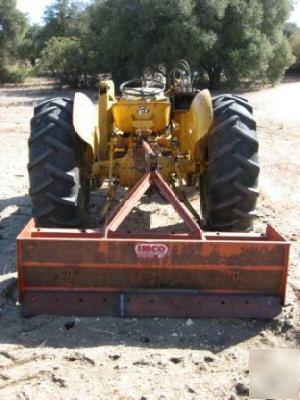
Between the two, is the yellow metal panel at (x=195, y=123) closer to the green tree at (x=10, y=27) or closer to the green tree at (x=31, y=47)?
the green tree at (x=31, y=47)

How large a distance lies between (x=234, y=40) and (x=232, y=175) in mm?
17790

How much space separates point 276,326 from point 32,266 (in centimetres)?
168

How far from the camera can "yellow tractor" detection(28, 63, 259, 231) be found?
4.53 metres

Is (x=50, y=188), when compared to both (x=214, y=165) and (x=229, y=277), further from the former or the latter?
(x=229, y=277)

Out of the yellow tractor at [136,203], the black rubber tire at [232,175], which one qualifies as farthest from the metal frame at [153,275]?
the black rubber tire at [232,175]

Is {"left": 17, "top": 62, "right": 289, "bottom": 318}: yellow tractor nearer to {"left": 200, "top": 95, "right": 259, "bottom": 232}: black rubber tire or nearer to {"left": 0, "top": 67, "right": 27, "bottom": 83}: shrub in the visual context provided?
{"left": 200, "top": 95, "right": 259, "bottom": 232}: black rubber tire

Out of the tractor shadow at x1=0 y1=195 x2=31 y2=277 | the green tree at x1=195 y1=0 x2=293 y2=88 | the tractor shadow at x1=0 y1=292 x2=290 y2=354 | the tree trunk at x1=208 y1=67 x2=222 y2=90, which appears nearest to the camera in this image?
the tractor shadow at x1=0 y1=292 x2=290 y2=354

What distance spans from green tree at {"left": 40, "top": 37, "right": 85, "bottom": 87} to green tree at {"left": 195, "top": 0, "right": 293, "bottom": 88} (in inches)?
238

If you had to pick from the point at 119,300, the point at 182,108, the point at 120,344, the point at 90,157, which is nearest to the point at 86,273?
the point at 119,300

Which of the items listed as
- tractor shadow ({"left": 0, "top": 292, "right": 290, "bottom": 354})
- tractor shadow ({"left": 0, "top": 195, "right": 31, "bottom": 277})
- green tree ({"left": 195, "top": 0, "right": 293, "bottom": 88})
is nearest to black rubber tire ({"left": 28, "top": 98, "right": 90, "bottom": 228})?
tractor shadow ({"left": 0, "top": 195, "right": 31, "bottom": 277})

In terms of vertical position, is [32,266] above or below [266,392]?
above

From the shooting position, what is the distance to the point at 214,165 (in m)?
4.65

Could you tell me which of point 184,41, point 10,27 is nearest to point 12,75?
point 10,27

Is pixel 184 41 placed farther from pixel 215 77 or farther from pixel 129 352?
pixel 129 352
